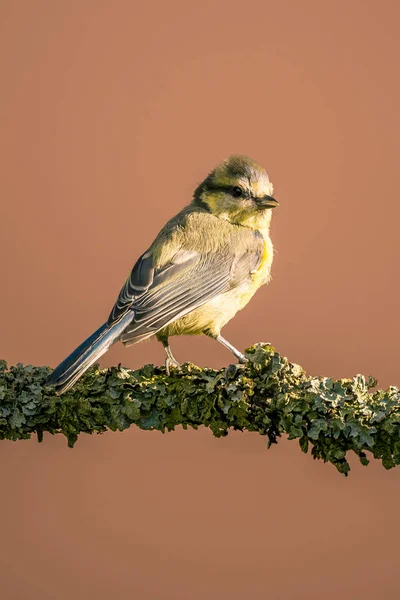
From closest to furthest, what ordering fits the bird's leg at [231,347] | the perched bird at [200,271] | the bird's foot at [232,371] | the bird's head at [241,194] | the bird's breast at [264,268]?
the bird's foot at [232,371] → the perched bird at [200,271] → the bird's leg at [231,347] → the bird's breast at [264,268] → the bird's head at [241,194]

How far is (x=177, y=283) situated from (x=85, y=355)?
55 centimetres

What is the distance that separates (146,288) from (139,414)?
60cm

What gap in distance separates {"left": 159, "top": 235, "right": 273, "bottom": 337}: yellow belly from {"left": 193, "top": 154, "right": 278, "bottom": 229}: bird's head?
0.81 feet

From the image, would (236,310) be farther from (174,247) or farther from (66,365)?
(66,365)

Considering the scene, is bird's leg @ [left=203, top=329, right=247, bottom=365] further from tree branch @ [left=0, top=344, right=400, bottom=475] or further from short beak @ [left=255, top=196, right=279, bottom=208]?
short beak @ [left=255, top=196, right=279, bottom=208]

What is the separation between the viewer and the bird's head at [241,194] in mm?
3330

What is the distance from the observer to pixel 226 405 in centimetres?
229

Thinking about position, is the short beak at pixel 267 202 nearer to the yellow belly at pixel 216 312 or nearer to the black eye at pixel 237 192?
the black eye at pixel 237 192

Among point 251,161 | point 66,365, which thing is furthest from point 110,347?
point 251,161

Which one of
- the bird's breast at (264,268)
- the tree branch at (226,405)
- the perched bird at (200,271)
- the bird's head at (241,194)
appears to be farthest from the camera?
the bird's head at (241,194)

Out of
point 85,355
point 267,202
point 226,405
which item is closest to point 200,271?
point 267,202

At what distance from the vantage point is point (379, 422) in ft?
6.93

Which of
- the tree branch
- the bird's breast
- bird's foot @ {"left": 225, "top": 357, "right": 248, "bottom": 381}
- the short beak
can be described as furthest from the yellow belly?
bird's foot @ {"left": 225, "top": 357, "right": 248, "bottom": 381}

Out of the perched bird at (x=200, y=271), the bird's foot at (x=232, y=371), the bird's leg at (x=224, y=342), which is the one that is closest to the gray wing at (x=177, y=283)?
the perched bird at (x=200, y=271)
